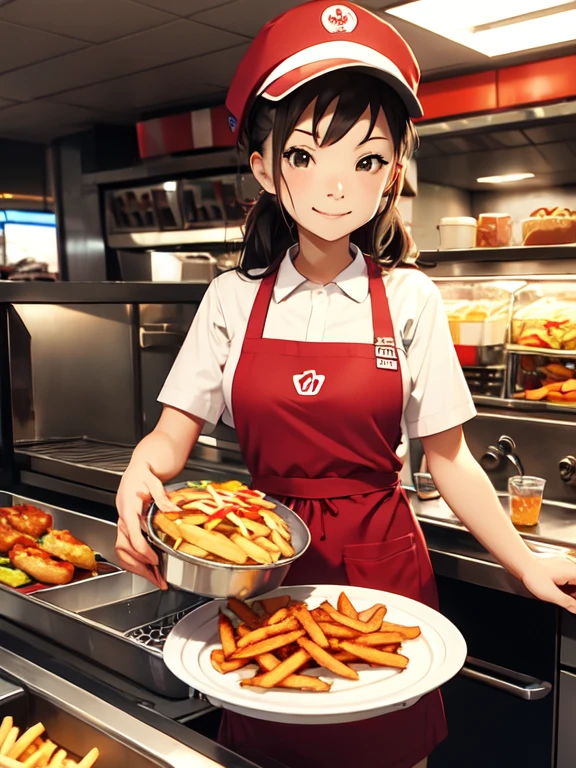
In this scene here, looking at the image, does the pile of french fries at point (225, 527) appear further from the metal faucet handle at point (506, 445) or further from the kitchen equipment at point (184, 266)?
the kitchen equipment at point (184, 266)

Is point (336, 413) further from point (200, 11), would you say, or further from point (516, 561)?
point (200, 11)

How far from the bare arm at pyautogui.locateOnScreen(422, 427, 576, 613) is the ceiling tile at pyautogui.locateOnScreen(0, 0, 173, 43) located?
309 cm

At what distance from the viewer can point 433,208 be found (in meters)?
5.08

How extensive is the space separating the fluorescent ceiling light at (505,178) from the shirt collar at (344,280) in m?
3.66

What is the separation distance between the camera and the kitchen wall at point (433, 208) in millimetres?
5020

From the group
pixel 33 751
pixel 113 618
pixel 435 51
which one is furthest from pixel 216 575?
pixel 435 51

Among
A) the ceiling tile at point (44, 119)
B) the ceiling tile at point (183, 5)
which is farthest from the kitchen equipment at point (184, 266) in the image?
the ceiling tile at point (183, 5)

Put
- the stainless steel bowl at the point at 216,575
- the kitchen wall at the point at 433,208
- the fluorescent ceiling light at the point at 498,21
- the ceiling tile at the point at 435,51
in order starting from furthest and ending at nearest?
the kitchen wall at the point at 433,208 < the ceiling tile at the point at 435,51 < the fluorescent ceiling light at the point at 498,21 < the stainless steel bowl at the point at 216,575

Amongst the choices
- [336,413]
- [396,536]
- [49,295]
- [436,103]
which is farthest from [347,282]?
[436,103]

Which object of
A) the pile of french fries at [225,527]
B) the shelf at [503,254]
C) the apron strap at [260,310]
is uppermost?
the shelf at [503,254]

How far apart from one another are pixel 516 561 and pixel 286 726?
1.45 feet

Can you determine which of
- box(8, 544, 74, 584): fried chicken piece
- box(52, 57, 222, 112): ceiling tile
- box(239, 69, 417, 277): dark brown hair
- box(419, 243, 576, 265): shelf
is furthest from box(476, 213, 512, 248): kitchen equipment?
box(52, 57, 222, 112): ceiling tile

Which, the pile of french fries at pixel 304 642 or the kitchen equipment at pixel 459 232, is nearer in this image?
the pile of french fries at pixel 304 642

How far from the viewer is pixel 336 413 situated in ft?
4.29
